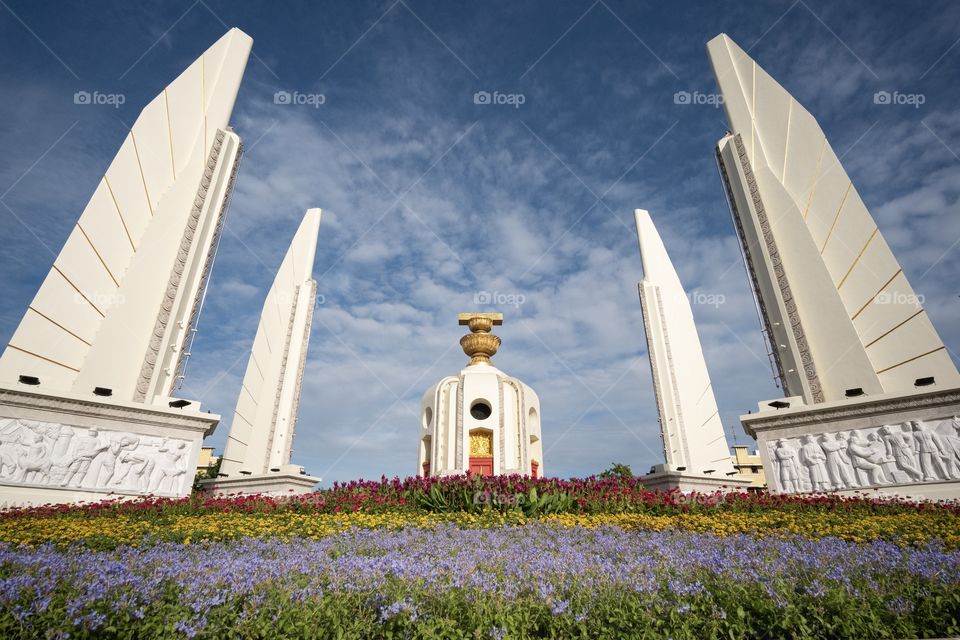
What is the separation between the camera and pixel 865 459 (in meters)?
9.55

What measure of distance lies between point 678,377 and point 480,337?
11537mm

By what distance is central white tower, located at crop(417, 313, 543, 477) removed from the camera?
22.9 metres

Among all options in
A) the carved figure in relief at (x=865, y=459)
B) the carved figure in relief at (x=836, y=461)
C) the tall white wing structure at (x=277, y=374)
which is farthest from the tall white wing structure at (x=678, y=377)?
the tall white wing structure at (x=277, y=374)

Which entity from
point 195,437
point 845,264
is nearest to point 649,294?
point 845,264

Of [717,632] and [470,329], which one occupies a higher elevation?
[470,329]

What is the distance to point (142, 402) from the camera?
11570 millimetres

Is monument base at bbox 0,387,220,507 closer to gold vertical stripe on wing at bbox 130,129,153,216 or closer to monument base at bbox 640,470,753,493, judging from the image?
gold vertical stripe on wing at bbox 130,129,153,216

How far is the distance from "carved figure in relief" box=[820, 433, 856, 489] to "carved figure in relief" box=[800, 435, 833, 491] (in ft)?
0.29

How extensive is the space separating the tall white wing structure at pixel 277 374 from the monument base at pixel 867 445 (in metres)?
16.1

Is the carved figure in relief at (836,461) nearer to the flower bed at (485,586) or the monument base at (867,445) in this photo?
the monument base at (867,445)

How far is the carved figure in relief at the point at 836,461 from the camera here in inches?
377

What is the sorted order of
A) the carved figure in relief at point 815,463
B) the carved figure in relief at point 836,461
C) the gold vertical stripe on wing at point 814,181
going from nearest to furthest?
the carved figure in relief at point 836,461, the carved figure in relief at point 815,463, the gold vertical stripe on wing at point 814,181

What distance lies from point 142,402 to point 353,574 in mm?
11419

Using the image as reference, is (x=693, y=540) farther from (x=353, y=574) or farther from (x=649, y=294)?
(x=649, y=294)
